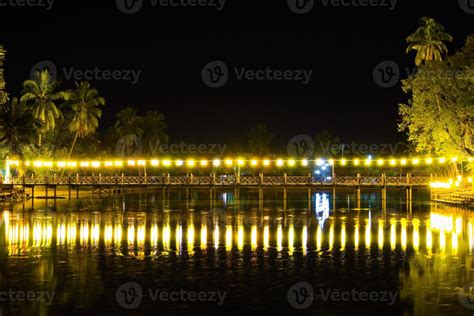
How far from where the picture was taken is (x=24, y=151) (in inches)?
2869

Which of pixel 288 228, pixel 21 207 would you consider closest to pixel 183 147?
pixel 21 207

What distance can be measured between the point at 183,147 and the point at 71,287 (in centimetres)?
10020

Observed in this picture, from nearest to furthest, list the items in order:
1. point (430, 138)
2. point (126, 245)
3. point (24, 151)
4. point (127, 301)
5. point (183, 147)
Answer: point (127, 301)
point (126, 245)
point (430, 138)
point (24, 151)
point (183, 147)

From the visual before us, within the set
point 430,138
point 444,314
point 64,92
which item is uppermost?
point 64,92

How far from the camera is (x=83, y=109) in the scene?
267 feet

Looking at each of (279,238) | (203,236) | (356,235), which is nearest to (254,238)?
(279,238)

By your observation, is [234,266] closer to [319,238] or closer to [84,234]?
[319,238]

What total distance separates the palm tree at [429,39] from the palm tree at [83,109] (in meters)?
40.5

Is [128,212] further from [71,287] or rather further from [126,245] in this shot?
[71,287]

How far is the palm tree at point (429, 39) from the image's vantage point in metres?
60.6

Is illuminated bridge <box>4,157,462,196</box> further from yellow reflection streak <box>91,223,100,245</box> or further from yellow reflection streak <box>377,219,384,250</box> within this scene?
yellow reflection streak <box>91,223,100,245</box>

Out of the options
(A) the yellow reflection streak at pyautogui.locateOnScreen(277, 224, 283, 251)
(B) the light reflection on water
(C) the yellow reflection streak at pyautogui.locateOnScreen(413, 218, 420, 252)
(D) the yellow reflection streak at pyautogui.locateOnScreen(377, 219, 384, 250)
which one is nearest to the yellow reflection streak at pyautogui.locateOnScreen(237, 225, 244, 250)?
(B) the light reflection on water

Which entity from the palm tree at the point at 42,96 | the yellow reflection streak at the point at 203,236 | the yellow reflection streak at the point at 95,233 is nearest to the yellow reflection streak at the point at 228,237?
the yellow reflection streak at the point at 203,236

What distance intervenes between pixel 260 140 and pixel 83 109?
3607 centimetres
